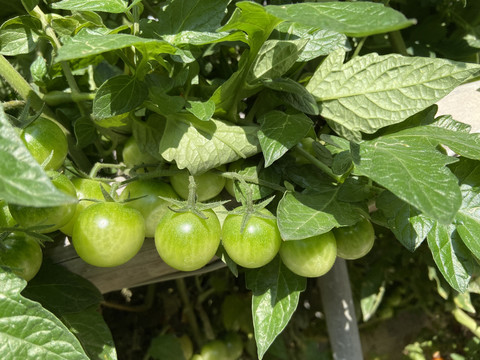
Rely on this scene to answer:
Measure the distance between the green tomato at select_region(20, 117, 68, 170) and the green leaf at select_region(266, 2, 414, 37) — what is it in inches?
11.7

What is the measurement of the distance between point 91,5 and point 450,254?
19.0 inches

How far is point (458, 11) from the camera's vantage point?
0.90 meters

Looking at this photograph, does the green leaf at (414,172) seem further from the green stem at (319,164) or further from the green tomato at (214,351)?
the green tomato at (214,351)

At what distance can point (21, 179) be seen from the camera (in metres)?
0.31

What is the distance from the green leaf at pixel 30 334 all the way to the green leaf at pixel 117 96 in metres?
0.21

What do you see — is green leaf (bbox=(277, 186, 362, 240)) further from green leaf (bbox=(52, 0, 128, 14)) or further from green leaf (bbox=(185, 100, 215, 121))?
green leaf (bbox=(52, 0, 128, 14))

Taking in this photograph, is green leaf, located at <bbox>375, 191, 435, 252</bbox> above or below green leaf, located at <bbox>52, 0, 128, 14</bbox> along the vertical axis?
below

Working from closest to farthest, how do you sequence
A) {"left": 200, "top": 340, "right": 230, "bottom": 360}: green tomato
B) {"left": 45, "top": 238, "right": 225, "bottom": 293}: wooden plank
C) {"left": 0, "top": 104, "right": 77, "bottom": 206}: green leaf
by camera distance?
{"left": 0, "top": 104, "right": 77, "bottom": 206}: green leaf, {"left": 45, "top": 238, "right": 225, "bottom": 293}: wooden plank, {"left": 200, "top": 340, "right": 230, "bottom": 360}: green tomato

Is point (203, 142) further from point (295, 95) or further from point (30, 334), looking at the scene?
point (30, 334)

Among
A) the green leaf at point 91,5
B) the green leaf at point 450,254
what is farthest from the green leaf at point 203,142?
the green leaf at point 450,254

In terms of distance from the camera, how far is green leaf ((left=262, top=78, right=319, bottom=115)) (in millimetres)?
518

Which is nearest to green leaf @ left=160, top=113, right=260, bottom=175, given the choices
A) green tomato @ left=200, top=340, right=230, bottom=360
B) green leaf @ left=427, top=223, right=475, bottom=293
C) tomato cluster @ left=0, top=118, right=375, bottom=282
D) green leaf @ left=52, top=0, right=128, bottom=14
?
tomato cluster @ left=0, top=118, right=375, bottom=282

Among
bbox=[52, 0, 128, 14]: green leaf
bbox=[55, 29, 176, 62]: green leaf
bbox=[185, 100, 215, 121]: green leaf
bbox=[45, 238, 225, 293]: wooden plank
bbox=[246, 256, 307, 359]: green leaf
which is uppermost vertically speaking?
bbox=[55, 29, 176, 62]: green leaf

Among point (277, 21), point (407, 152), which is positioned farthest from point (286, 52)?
point (407, 152)
